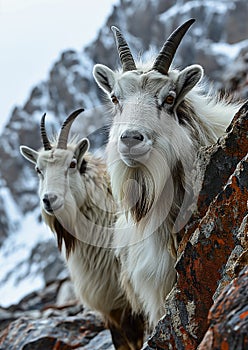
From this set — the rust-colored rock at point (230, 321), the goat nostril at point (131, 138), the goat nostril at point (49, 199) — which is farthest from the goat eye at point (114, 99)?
the rust-colored rock at point (230, 321)

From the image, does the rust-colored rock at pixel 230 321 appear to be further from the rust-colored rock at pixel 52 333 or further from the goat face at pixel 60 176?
the rust-colored rock at pixel 52 333

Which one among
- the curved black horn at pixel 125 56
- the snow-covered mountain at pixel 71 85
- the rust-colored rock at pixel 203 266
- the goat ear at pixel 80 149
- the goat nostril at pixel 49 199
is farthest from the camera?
the snow-covered mountain at pixel 71 85

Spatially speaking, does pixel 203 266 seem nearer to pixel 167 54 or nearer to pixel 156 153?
pixel 156 153

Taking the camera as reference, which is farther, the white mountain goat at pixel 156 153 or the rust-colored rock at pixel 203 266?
the white mountain goat at pixel 156 153

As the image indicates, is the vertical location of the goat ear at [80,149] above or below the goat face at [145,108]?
above

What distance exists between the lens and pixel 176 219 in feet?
16.3

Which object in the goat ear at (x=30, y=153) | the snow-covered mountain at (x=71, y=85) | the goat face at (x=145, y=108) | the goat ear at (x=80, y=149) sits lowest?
the goat face at (x=145, y=108)

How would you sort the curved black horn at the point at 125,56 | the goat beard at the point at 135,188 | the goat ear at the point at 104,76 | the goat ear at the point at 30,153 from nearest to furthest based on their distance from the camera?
the goat beard at the point at 135,188, the curved black horn at the point at 125,56, the goat ear at the point at 104,76, the goat ear at the point at 30,153

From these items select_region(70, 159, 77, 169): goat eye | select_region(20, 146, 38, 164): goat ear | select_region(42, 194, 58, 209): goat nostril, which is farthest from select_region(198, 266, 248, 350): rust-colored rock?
select_region(20, 146, 38, 164): goat ear

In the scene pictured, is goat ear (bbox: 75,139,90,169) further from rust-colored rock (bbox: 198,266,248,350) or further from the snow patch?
the snow patch

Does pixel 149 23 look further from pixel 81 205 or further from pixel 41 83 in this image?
pixel 81 205

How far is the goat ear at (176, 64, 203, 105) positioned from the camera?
5.10 meters

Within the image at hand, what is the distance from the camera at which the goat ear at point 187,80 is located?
16.7 feet

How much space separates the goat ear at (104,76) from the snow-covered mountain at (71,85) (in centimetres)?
8204
